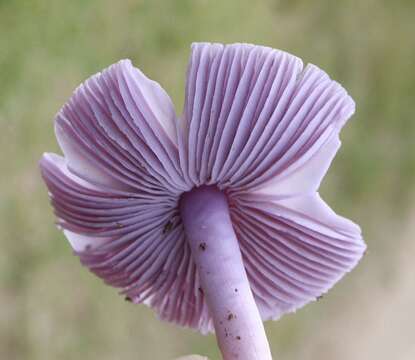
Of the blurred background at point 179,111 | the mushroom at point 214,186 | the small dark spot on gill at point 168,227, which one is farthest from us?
the blurred background at point 179,111

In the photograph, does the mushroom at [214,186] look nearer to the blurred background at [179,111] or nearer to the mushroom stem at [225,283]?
the mushroom stem at [225,283]

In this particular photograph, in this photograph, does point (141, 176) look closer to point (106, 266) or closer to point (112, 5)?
point (106, 266)

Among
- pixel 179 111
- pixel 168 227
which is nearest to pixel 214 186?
pixel 168 227

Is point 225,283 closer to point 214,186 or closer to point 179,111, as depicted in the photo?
point 214,186

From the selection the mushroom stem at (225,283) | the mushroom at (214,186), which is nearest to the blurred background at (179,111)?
the mushroom at (214,186)

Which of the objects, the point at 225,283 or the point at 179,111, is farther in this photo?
the point at 179,111

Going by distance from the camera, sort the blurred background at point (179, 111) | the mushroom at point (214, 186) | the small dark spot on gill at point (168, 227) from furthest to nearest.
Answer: the blurred background at point (179, 111) < the small dark spot on gill at point (168, 227) < the mushroom at point (214, 186)

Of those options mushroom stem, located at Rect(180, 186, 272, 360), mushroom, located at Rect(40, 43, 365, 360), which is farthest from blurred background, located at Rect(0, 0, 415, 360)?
mushroom stem, located at Rect(180, 186, 272, 360)
